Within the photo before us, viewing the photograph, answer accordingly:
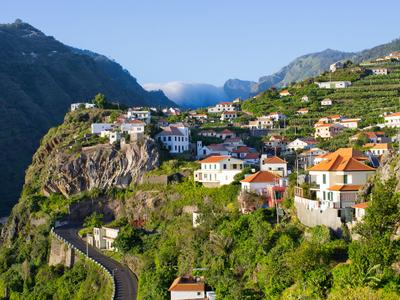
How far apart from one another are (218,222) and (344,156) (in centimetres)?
1016

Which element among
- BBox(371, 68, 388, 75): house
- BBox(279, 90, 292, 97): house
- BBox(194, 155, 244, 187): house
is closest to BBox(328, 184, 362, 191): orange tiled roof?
BBox(194, 155, 244, 187): house

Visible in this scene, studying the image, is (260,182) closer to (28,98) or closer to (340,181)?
(340,181)

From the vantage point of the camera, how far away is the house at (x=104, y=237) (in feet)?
181

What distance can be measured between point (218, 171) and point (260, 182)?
8.09 metres

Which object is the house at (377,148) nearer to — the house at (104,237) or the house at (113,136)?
the house at (104,237)

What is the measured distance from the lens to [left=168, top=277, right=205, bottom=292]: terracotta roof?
119 feet

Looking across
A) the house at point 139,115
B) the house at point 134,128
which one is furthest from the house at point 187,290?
the house at point 139,115

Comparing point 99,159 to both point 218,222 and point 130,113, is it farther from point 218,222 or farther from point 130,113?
point 218,222

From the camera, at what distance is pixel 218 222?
149 feet

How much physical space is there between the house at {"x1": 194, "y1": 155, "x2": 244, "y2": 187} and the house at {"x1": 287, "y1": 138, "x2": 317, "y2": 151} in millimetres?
16040

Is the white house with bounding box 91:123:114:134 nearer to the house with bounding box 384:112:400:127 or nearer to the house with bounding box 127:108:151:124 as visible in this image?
the house with bounding box 127:108:151:124

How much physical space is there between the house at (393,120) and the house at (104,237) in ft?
127

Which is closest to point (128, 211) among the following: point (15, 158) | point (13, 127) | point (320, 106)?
point (320, 106)

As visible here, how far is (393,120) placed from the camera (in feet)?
254
